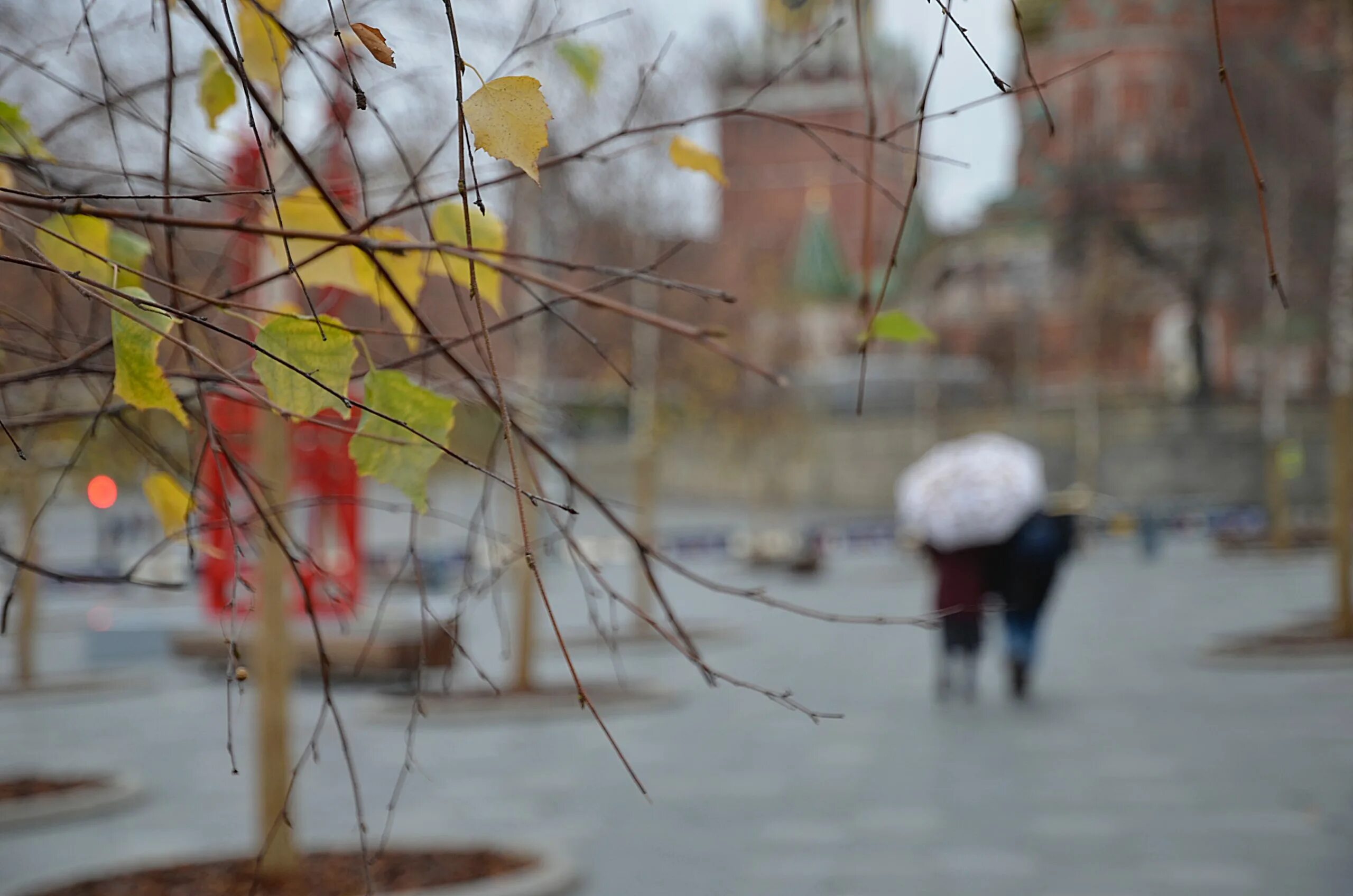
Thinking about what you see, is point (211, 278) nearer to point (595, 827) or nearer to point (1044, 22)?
point (1044, 22)

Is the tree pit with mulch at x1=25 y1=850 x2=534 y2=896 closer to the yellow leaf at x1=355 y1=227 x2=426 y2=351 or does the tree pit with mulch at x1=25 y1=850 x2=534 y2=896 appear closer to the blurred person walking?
the yellow leaf at x1=355 y1=227 x2=426 y2=351

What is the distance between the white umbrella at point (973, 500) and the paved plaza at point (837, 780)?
131 centimetres

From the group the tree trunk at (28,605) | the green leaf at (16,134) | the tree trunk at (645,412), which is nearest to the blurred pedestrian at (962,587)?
the tree trunk at (645,412)

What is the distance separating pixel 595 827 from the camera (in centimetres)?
947

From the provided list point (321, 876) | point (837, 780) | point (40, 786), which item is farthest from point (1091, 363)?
point (321, 876)

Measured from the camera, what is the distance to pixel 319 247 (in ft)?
10.3

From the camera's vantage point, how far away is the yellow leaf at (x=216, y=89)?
3127mm

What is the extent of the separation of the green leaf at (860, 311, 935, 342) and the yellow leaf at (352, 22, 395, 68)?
3.06 ft

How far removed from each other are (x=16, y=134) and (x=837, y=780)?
838 cm

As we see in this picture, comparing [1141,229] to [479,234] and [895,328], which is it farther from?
[895,328]

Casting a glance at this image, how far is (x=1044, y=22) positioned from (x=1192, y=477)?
52.7 meters

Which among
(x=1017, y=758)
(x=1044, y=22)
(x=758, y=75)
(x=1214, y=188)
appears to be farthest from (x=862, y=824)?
(x=1214, y=188)

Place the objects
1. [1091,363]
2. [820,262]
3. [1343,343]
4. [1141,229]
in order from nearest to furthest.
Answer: [1343,343], [1141,229], [1091,363], [820,262]

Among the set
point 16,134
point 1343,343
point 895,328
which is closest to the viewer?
point 895,328
